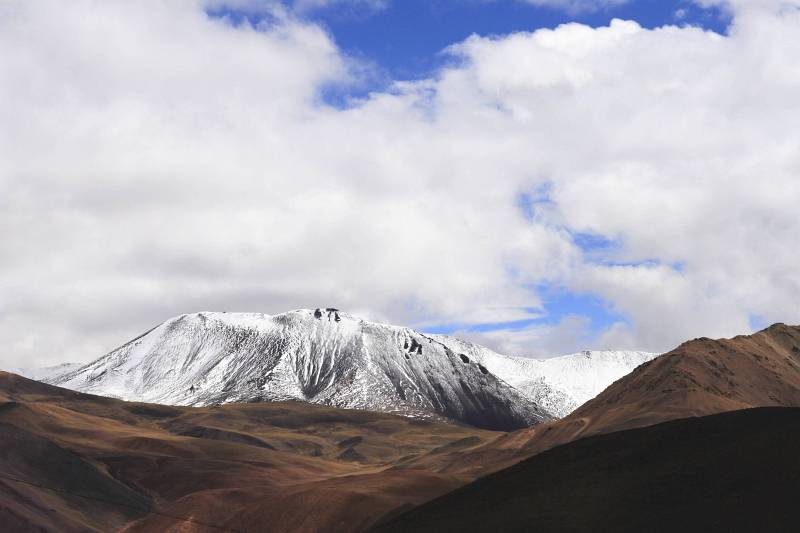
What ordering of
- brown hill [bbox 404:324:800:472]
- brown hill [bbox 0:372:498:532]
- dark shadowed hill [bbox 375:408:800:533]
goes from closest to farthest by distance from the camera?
dark shadowed hill [bbox 375:408:800:533] → brown hill [bbox 0:372:498:532] → brown hill [bbox 404:324:800:472]

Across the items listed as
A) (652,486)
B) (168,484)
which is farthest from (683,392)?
(652,486)

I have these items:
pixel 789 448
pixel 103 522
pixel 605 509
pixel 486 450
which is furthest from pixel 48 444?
pixel 789 448

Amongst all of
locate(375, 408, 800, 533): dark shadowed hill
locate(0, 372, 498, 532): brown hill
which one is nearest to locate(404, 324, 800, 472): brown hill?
locate(0, 372, 498, 532): brown hill

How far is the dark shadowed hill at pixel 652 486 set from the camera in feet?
171

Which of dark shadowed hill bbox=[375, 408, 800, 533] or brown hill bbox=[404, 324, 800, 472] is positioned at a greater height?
brown hill bbox=[404, 324, 800, 472]

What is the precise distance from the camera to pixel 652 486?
196ft

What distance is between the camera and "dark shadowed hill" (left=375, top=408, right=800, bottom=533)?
52.1m

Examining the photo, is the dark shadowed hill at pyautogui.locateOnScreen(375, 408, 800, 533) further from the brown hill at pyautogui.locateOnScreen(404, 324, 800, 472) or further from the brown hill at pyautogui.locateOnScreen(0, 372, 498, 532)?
the brown hill at pyautogui.locateOnScreen(404, 324, 800, 472)

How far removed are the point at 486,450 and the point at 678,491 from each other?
11350cm

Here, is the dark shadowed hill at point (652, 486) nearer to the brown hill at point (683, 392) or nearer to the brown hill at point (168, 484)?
the brown hill at point (168, 484)

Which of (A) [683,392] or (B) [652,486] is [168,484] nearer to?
(A) [683,392]

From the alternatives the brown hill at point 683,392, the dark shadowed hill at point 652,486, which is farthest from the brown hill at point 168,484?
the brown hill at point 683,392

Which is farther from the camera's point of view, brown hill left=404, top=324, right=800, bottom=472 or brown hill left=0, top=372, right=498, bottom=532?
brown hill left=404, top=324, right=800, bottom=472

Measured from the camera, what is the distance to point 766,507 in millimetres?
50094
